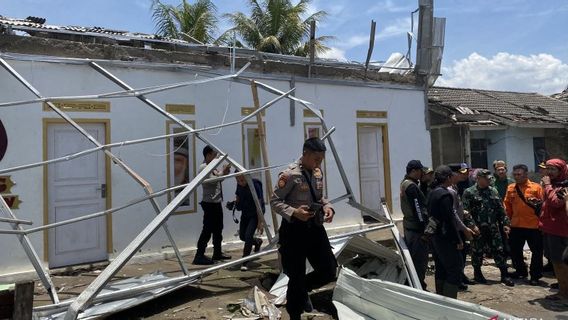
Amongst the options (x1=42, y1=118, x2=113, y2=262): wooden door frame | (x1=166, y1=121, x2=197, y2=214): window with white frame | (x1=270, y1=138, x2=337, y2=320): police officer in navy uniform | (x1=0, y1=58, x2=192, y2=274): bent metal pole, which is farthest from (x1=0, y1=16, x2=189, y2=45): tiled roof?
(x1=270, y1=138, x2=337, y2=320): police officer in navy uniform

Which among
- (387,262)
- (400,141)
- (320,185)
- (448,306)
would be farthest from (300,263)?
(400,141)

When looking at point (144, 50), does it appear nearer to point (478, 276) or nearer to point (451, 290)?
point (451, 290)

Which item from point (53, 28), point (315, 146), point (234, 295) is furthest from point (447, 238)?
point (53, 28)

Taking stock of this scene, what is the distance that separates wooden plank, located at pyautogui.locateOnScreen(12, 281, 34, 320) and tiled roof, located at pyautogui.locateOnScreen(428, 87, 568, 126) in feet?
37.6

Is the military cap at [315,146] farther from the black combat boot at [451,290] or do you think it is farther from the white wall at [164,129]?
the white wall at [164,129]

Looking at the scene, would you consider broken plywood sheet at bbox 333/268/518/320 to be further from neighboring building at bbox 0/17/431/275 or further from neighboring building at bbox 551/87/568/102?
neighboring building at bbox 551/87/568/102

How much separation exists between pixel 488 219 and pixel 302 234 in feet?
11.0

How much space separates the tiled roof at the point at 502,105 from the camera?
13.0 metres

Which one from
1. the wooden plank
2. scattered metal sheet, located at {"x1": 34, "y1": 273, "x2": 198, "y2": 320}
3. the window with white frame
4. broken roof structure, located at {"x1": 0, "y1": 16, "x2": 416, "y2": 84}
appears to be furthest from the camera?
the window with white frame

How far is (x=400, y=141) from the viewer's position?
34.3ft

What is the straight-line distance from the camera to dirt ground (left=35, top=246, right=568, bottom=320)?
4801 millimetres

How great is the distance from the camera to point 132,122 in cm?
730

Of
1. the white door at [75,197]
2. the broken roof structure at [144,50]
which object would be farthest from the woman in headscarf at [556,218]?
the white door at [75,197]

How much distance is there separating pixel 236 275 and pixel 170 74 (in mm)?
3521
